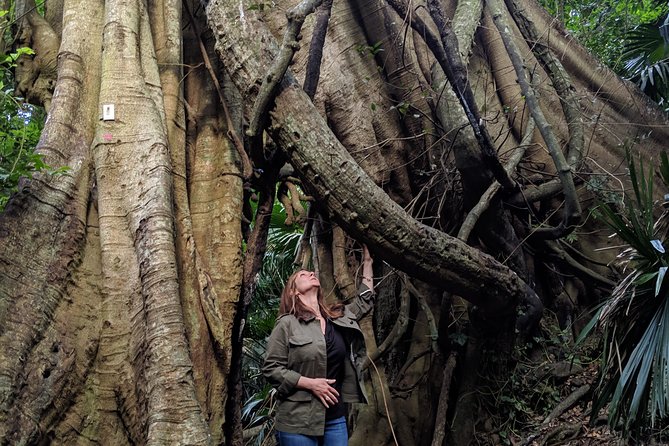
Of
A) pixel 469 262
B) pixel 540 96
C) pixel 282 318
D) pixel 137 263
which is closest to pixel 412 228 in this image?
pixel 469 262

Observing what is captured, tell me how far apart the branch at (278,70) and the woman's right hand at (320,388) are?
1476 millimetres

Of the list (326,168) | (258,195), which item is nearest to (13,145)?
(258,195)

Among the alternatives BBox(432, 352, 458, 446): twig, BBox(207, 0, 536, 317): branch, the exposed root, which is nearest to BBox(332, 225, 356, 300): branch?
the exposed root

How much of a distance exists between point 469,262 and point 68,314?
2410 millimetres

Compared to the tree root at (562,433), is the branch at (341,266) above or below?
above

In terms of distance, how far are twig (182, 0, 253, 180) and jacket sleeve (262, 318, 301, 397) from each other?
1008 millimetres

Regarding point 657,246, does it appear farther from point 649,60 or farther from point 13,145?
point 649,60

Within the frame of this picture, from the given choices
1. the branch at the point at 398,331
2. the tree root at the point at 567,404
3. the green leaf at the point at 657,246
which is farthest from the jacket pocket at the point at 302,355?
the tree root at the point at 567,404

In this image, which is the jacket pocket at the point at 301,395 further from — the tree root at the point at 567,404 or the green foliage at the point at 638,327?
the tree root at the point at 567,404

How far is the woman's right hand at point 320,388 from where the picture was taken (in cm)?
387

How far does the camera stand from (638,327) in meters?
4.06

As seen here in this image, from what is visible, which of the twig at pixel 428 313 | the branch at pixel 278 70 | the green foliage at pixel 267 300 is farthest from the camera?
the green foliage at pixel 267 300

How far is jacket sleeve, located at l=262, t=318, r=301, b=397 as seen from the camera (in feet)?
12.8

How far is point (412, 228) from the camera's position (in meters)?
3.92
